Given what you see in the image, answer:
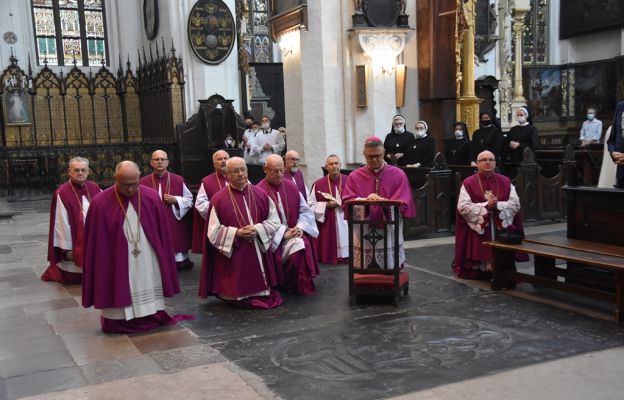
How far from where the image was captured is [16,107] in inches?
780

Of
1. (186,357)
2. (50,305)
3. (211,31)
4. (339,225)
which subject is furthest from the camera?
(211,31)

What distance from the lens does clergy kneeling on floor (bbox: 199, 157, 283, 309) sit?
255 inches

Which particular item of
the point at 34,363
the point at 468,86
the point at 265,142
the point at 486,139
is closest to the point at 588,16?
the point at 468,86

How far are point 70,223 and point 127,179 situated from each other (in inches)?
102

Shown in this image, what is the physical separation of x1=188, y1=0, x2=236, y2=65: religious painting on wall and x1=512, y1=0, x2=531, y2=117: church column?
10371 mm

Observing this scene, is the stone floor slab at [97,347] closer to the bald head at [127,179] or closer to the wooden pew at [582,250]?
the bald head at [127,179]

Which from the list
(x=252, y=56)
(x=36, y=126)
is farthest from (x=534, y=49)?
(x=36, y=126)

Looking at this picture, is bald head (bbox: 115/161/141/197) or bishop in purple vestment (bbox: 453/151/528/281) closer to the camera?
bald head (bbox: 115/161/141/197)

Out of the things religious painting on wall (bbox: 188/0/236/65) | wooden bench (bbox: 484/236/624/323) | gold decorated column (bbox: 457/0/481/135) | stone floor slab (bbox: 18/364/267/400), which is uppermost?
religious painting on wall (bbox: 188/0/236/65)

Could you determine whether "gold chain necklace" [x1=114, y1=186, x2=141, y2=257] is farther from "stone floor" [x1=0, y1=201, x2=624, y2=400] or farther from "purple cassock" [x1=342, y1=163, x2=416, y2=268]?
"purple cassock" [x1=342, y1=163, x2=416, y2=268]

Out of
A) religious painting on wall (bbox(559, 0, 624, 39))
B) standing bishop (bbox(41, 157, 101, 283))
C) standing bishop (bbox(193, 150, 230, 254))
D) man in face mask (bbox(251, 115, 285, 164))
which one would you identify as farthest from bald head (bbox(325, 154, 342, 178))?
religious painting on wall (bbox(559, 0, 624, 39))

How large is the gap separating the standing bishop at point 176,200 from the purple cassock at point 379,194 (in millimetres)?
2957

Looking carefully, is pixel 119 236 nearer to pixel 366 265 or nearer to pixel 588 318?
pixel 366 265

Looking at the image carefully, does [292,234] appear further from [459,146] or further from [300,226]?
[459,146]
